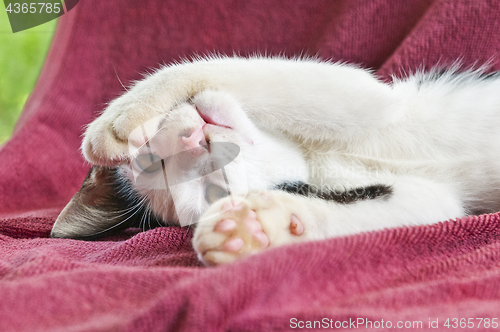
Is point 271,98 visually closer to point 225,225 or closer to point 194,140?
point 194,140

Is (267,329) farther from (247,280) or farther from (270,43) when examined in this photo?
(270,43)

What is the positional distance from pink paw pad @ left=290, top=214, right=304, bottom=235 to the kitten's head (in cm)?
10

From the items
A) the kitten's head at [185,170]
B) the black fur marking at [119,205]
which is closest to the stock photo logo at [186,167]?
the kitten's head at [185,170]

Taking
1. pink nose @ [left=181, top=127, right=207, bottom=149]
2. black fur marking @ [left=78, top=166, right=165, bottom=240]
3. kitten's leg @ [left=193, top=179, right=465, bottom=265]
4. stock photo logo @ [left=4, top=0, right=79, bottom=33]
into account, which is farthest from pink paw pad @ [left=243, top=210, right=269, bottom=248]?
stock photo logo @ [left=4, top=0, right=79, bottom=33]

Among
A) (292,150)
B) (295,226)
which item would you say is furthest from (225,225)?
(292,150)

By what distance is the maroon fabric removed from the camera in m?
0.42

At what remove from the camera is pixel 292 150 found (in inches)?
33.0

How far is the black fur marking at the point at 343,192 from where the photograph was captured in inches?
29.2

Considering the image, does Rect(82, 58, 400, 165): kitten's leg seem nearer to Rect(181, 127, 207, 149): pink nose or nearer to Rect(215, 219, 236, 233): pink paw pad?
Rect(181, 127, 207, 149): pink nose

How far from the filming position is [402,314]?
436mm

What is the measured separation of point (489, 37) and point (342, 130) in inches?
25.1

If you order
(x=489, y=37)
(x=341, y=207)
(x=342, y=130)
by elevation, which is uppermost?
(x=489, y=37)

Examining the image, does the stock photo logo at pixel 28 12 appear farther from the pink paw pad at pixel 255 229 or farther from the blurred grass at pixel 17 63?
the pink paw pad at pixel 255 229

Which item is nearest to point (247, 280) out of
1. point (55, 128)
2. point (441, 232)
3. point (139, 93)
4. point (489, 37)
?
point (441, 232)
